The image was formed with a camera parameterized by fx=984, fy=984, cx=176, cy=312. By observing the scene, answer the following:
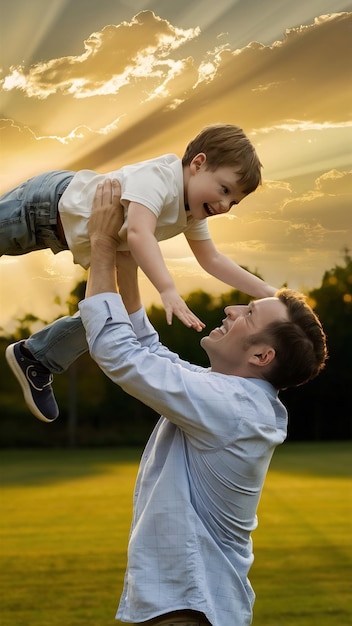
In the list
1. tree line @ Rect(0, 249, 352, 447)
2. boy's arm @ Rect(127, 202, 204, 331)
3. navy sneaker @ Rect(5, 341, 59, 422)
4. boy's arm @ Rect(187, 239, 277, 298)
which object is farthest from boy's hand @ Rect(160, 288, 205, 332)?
tree line @ Rect(0, 249, 352, 447)

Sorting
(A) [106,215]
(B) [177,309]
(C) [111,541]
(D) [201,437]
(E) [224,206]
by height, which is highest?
(A) [106,215]

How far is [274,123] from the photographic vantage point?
581 centimetres

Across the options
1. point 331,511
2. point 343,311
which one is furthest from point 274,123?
point 343,311

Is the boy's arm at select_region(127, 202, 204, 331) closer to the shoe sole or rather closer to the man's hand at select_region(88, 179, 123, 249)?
→ the man's hand at select_region(88, 179, 123, 249)

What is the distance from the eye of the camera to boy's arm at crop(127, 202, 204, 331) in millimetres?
2633

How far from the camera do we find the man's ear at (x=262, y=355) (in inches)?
104

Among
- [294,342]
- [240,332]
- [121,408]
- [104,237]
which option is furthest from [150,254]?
[121,408]

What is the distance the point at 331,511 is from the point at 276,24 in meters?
12.0

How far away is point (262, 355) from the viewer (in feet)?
8.70

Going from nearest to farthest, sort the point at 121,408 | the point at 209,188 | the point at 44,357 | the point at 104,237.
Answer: the point at 104,237 < the point at 209,188 < the point at 44,357 < the point at 121,408

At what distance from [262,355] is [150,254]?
0.41m

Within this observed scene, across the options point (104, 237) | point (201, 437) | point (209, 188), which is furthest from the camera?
point (209, 188)

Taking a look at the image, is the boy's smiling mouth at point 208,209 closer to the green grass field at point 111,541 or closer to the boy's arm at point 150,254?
the boy's arm at point 150,254

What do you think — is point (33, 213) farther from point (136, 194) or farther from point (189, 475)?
point (189, 475)
